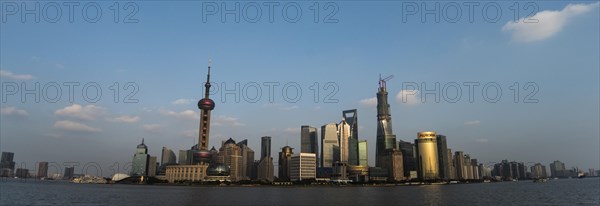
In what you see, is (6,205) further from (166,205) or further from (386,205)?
(386,205)

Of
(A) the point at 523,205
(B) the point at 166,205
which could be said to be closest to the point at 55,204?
(B) the point at 166,205

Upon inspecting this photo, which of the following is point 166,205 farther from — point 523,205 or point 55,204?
point 523,205

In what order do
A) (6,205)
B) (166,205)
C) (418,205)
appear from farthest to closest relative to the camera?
(418,205), (166,205), (6,205)

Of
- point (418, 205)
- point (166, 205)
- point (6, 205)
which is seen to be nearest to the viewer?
point (6, 205)

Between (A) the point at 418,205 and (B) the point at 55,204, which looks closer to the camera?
(B) the point at 55,204

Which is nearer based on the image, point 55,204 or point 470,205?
point 55,204

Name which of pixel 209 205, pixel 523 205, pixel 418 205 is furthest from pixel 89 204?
pixel 523 205

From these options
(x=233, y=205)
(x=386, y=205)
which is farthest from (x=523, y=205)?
(x=233, y=205)
